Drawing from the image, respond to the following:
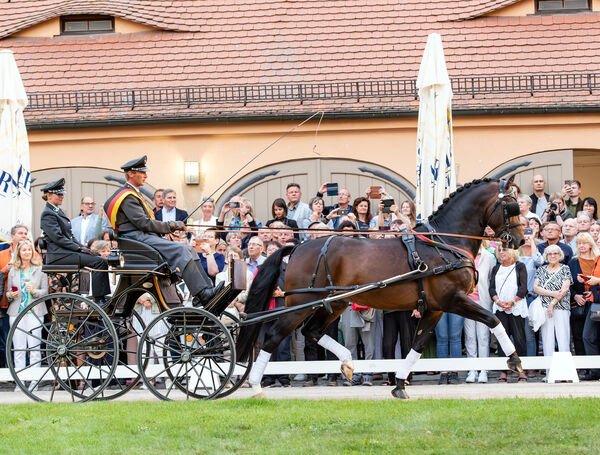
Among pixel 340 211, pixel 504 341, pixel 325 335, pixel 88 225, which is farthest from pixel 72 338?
pixel 88 225

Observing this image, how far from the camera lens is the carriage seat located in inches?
459

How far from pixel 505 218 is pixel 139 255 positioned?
3918 millimetres

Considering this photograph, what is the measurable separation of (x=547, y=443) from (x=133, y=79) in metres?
15.0

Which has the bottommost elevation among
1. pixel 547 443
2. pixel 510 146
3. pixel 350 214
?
pixel 547 443

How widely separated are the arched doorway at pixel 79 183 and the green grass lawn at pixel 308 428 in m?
10.8

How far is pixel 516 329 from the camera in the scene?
48.5 ft

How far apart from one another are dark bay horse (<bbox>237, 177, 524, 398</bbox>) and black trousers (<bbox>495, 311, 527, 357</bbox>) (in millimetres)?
2759

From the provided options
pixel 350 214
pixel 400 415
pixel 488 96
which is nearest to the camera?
pixel 400 415

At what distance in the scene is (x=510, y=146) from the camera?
68.8ft

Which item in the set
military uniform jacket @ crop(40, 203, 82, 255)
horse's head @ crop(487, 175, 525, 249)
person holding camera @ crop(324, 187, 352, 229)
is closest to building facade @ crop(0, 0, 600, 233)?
person holding camera @ crop(324, 187, 352, 229)

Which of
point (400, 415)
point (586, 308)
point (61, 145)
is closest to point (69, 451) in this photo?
point (400, 415)

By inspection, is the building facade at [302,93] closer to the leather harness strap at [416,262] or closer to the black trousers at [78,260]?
the leather harness strap at [416,262]

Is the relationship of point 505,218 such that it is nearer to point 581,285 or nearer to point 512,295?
point 512,295

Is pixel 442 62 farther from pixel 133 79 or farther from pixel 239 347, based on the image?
pixel 133 79
